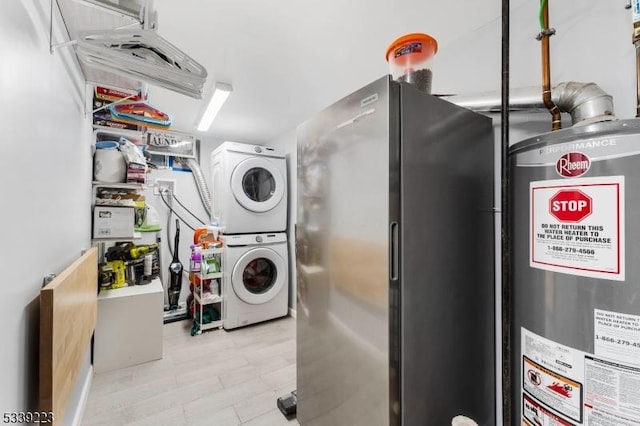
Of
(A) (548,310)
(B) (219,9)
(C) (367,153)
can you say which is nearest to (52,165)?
(B) (219,9)

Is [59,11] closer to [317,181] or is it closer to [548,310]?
[317,181]

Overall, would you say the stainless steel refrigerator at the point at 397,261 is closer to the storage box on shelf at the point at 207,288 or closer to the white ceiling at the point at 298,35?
the white ceiling at the point at 298,35

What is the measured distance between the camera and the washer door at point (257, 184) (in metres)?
3.06

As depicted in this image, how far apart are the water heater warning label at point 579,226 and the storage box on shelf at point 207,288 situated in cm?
284

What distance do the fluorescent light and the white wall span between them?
94 cm

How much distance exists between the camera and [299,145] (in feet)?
4.63

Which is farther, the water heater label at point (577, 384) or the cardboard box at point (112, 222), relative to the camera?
the cardboard box at point (112, 222)

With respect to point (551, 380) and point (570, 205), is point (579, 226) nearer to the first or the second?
point (570, 205)

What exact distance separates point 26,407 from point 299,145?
143 cm

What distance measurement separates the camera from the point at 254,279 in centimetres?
321

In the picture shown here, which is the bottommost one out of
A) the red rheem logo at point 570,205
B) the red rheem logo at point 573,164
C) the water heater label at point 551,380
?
the water heater label at point 551,380

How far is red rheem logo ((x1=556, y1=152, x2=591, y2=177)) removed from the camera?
2.41ft

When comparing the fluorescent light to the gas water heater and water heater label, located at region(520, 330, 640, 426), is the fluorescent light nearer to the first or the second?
the gas water heater

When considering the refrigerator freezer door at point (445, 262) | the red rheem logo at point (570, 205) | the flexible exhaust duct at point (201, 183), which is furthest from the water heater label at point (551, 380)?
the flexible exhaust duct at point (201, 183)
